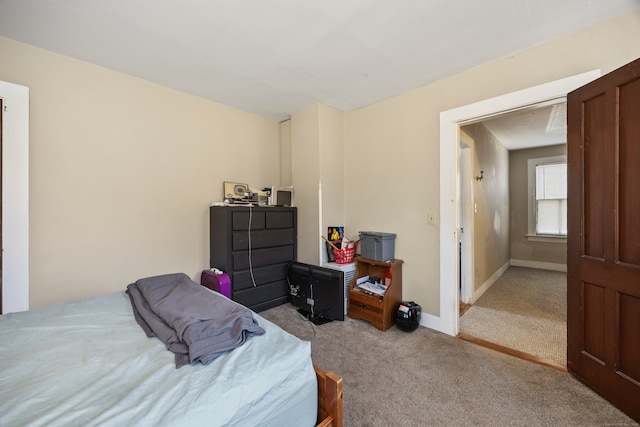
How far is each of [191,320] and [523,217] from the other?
19.8ft

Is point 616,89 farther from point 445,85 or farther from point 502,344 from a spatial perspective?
point 502,344

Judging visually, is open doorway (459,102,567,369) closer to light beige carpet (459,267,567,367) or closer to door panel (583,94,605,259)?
light beige carpet (459,267,567,367)

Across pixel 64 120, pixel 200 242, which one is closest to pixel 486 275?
pixel 200 242

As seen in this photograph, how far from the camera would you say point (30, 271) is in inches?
75.2

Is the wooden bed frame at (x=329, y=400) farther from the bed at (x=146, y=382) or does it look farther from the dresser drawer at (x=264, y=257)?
the dresser drawer at (x=264, y=257)

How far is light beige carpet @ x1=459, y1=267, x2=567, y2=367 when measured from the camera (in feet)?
7.07

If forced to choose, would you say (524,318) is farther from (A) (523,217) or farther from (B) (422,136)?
(A) (523,217)

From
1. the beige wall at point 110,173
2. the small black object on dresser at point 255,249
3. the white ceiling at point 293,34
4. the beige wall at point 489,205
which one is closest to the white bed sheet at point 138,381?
the beige wall at point 110,173

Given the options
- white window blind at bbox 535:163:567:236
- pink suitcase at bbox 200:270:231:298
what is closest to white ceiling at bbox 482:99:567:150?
white window blind at bbox 535:163:567:236

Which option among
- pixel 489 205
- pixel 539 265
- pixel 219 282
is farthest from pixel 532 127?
pixel 219 282

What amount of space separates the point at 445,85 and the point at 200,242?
115 inches

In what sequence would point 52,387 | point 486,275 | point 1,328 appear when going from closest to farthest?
point 52,387 → point 1,328 → point 486,275

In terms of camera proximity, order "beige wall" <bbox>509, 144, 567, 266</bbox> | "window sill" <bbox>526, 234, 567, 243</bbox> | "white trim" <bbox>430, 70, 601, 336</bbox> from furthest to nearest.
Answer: "beige wall" <bbox>509, 144, 567, 266</bbox>, "window sill" <bbox>526, 234, 567, 243</bbox>, "white trim" <bbox>430, 70, 601, 336</bbox>

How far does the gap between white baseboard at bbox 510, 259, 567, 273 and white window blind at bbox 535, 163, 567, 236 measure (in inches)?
22.3
